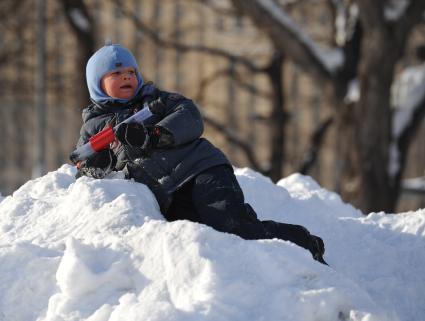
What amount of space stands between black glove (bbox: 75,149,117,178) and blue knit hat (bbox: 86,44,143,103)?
0.29 metres

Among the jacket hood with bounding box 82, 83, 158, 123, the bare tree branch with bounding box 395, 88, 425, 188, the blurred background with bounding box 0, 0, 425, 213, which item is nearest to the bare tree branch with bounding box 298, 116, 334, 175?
Answer: the blurred background with bounding box 0, 0, 425, 213

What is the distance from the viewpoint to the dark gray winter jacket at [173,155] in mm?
4574

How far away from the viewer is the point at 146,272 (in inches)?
151

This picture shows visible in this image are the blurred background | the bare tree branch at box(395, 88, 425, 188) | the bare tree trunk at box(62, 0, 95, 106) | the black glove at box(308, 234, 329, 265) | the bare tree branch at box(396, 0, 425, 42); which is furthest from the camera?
the bare tree trunk at box(62, 0, 95, 106)

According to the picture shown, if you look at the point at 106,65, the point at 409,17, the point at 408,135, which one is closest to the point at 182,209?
the point at 106,65

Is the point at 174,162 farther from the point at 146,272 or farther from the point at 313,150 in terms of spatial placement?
the point at 313,150

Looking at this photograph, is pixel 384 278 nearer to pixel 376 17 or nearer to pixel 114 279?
pixel 114 279

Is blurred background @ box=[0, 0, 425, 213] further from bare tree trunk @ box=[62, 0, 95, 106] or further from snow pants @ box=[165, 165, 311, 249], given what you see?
snow pants @ box=[165, 165, 311, 249]

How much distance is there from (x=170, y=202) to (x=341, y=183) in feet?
25.7

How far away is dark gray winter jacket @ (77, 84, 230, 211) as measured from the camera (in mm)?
4574

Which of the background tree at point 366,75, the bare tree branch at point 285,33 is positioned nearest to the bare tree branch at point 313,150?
the background tree at point 366,75

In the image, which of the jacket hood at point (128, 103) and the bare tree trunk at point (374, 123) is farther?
the bare tree trunk at point (374, 123)


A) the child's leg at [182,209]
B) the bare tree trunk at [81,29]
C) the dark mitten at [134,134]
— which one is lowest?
the bare tree trunk at [81,29]

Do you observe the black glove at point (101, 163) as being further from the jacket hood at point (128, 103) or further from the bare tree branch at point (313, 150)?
the bare tree branch at point (313, 150)
